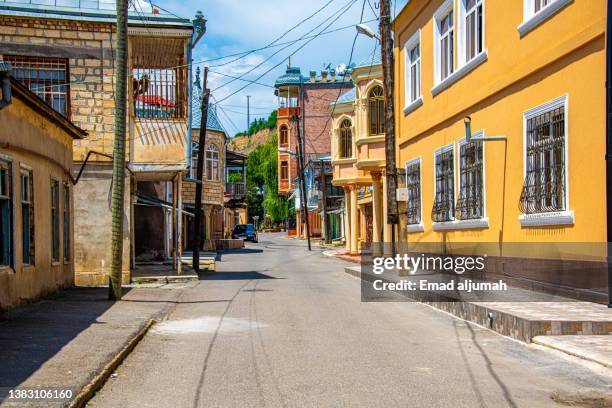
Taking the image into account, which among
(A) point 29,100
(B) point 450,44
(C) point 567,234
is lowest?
(C) point 567,234

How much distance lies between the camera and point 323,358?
29.2 ft

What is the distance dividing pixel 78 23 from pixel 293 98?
6045cm

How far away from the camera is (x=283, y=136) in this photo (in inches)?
3221

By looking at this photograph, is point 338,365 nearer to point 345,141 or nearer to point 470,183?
point 470,183

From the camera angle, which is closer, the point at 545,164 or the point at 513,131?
the point at 545,164

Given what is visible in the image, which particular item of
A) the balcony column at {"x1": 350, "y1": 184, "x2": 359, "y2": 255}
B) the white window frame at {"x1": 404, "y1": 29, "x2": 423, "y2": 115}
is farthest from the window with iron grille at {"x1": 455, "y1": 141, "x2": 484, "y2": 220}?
the balcony column at {"x1": 350, "y1": 184, "x2": 359, "y2": 255}

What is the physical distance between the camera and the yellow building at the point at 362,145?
29.9 metres

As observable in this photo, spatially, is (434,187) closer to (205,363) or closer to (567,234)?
(567,234)

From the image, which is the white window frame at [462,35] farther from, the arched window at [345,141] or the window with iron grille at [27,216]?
the arched window at [345,141]

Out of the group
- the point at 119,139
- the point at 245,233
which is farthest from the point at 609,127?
the point at 245,233

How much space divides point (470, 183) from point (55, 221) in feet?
31.3

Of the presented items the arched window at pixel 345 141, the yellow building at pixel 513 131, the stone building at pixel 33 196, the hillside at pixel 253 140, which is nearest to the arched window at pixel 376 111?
the arched window at pixel 345 141

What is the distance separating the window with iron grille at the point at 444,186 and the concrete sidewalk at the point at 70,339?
22.9ft

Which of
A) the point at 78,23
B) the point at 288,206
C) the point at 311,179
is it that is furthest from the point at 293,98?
the point at 78,23
